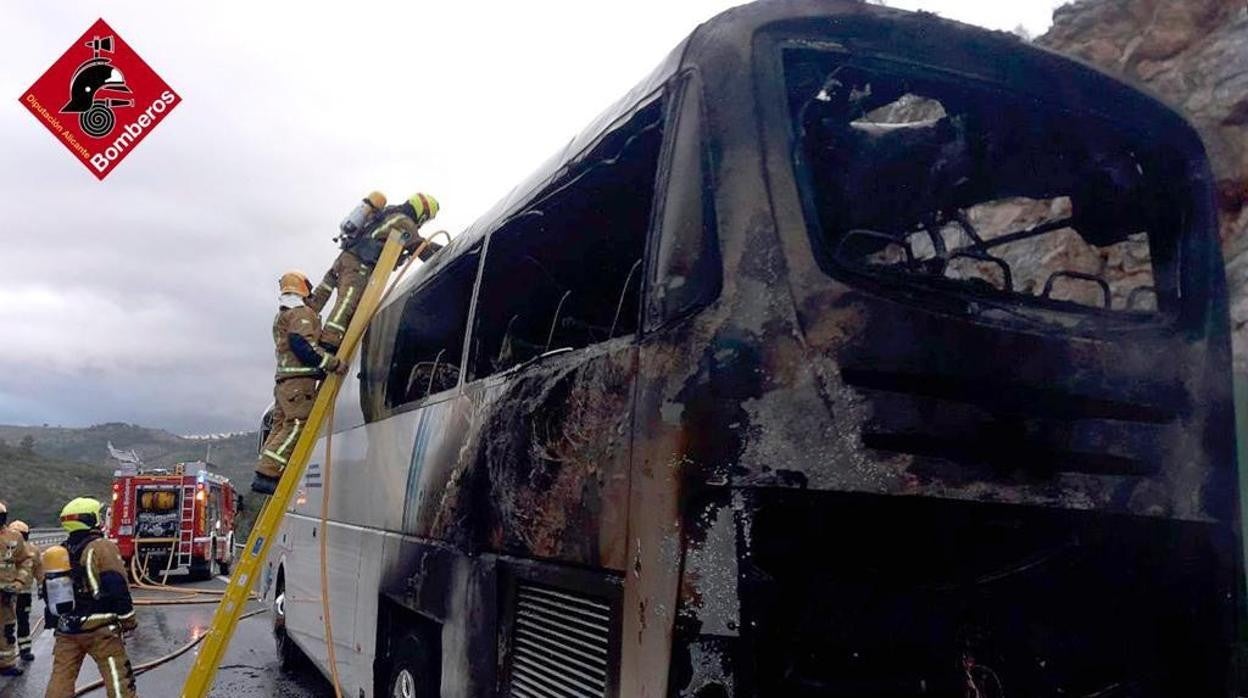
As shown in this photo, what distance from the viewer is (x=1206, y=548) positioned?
2617mm

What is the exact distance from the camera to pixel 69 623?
6.36m

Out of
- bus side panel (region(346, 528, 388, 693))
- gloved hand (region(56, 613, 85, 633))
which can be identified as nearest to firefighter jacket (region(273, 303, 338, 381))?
bus side panel (region(346, 528, 388, 693))

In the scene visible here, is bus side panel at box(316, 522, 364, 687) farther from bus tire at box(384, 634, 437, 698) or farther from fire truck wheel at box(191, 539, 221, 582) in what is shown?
fire truck wheel at box(191, 539, 221, 582)

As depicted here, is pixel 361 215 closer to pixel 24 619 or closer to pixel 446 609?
pixel 446 609

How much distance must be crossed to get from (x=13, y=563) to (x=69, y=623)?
4.58 m

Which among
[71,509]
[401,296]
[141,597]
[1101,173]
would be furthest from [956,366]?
[141,597]

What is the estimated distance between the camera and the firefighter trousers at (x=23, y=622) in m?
9.99

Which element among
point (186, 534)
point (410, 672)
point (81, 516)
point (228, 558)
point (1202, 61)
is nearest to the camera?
point (410, 672)

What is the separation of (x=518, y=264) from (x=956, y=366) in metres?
2.19

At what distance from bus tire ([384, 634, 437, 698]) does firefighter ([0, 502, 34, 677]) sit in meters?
7.01

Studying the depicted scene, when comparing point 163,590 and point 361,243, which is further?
point 163,590

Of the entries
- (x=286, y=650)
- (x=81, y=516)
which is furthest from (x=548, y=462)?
(x=286, y=650)

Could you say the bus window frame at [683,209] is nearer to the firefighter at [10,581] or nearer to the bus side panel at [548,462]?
the bus side panel at [548,462]

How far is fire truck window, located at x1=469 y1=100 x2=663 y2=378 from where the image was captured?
304 centimetres
